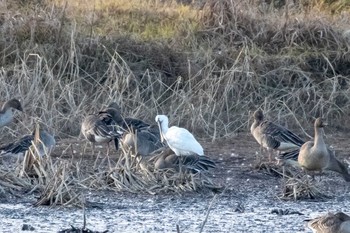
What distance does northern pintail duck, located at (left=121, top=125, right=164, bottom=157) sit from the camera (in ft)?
43.5

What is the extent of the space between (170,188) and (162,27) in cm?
752

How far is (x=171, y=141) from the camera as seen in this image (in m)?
13.0

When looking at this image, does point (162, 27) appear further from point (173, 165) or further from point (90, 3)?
point (173, 165)

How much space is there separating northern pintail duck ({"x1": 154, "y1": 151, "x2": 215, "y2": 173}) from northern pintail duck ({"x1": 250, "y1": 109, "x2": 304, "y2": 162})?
68.7 inches

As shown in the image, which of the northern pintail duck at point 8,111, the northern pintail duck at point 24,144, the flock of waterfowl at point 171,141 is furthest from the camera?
the northern pintail duck at point 8,111

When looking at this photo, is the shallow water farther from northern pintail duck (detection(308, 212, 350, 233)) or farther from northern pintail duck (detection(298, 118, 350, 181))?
northern pintail duck (detection(298, 118, 350, 181))

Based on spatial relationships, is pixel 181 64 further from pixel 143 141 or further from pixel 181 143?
pixel 181 143

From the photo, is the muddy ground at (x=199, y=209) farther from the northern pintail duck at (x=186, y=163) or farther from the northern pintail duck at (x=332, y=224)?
the northern pintail duck at (x=332, y=224)

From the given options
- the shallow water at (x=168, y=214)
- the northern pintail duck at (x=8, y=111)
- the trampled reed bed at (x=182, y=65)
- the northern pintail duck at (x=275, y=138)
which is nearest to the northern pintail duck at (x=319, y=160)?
the shallow water at (x=168, y=214)

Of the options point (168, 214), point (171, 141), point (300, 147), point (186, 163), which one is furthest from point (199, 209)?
point (300, 147)

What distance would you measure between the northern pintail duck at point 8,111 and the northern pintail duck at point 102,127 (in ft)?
3.77

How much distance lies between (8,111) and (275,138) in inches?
139

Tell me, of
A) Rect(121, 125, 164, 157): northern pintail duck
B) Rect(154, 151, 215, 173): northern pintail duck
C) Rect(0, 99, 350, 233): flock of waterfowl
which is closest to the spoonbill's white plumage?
Rect(0, 99, 350, 233): flock of waterfowl

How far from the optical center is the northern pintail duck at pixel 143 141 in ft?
43.5
